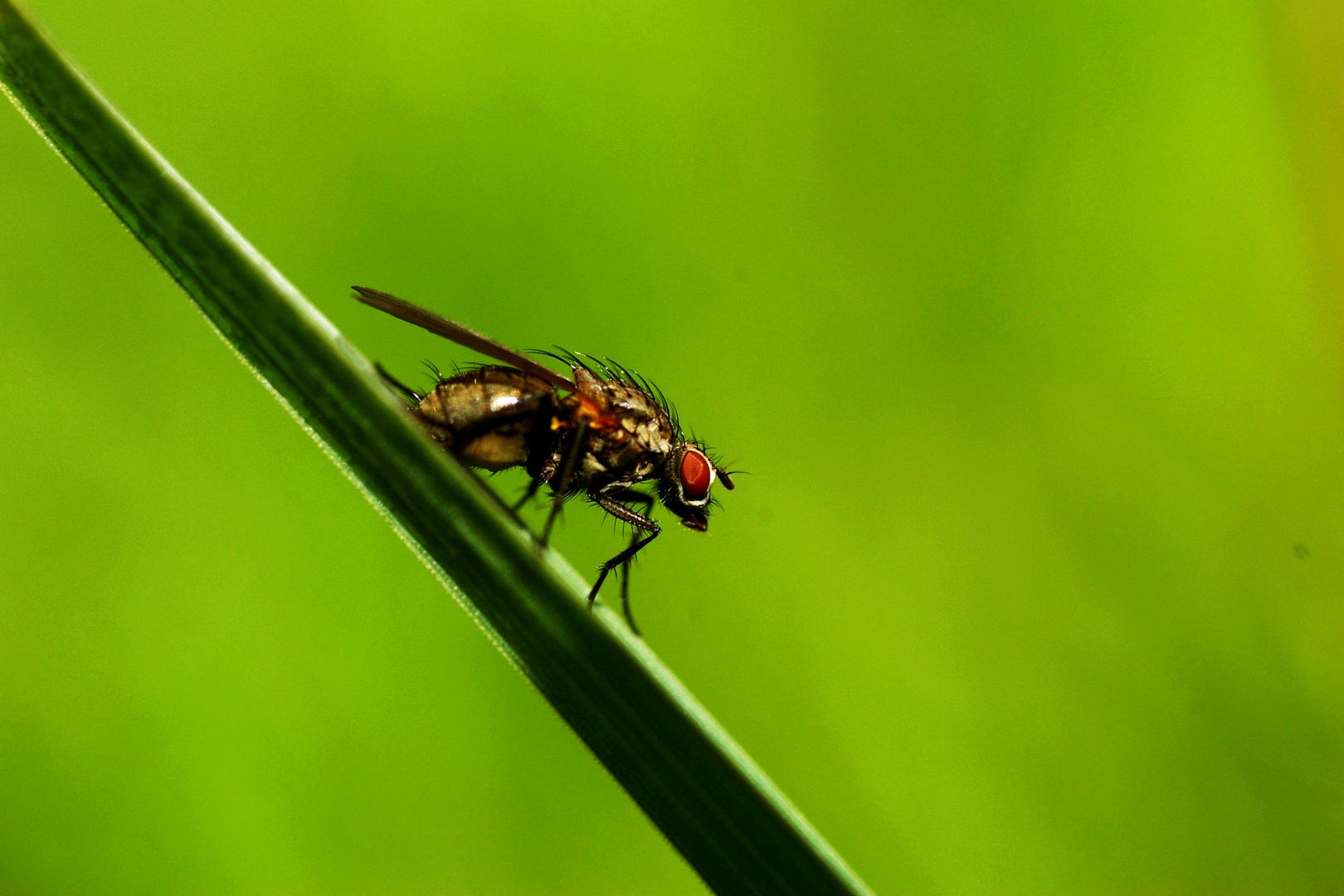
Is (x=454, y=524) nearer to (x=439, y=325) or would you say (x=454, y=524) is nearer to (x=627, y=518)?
(x=439, y=325)

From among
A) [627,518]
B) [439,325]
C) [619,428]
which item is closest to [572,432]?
[619,428]

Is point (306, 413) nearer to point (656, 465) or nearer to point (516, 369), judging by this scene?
point (516, 369)

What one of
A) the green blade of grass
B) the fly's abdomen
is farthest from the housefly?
the green blade of grass

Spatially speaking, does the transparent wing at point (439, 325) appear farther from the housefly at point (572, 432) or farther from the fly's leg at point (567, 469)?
the fly's leg at point (567, 469)

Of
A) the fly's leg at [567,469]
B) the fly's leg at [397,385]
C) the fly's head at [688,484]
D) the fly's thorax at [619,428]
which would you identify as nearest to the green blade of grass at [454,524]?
the fly's leg at [397,385]

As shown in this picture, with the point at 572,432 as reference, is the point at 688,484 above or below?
below

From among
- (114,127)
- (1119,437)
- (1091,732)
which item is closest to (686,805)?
(114,127)
